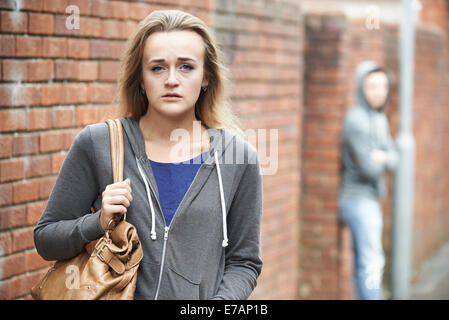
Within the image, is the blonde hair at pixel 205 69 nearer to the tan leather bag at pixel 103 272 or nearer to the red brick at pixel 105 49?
the tan leather bag at pixel 103 272

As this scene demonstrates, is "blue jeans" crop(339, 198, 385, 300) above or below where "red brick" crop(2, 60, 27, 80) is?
below

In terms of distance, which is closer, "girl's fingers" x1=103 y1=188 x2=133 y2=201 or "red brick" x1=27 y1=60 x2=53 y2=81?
"girl's fingers" x1=103 y1=188 x2=133 y2=201

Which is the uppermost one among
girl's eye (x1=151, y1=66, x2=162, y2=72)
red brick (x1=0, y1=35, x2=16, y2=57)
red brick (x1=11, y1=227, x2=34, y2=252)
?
red brick (x1=0, y1=35, x2=16, y2=57)

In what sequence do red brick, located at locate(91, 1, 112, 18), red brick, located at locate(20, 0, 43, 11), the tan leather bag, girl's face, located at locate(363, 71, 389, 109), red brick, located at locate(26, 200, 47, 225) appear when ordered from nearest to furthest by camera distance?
the tan leather bag → red brick, located at locate(20, 0, 43, 11) → red brick, located at locate(26, 200, 47, 225) → red brick, located at locate(91, 1, 112, 18) → girl's face, located at locate(363, 71, 389, 109)

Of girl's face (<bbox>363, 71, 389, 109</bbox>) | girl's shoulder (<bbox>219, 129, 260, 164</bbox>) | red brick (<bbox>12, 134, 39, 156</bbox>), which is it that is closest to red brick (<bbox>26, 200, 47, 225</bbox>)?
red brick (<bbox>12, 134, 39, 156</bbox>)

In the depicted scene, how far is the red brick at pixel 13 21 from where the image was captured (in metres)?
3.09

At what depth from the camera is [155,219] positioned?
2.39 meters

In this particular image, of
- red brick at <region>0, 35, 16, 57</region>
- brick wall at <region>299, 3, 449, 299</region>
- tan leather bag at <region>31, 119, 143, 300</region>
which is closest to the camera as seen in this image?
tan leather bag at <region>31, 119, 143, 300</region>

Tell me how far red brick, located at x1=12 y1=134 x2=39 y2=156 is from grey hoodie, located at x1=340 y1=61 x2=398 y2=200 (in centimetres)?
403

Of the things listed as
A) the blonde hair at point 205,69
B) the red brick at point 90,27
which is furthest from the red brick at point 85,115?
the blonde hair at point 205,69

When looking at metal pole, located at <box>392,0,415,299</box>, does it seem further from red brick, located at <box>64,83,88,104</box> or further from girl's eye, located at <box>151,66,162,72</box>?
girl's eye, located at <box>151,66,162,72</box>

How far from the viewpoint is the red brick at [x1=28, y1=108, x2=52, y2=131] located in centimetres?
329
